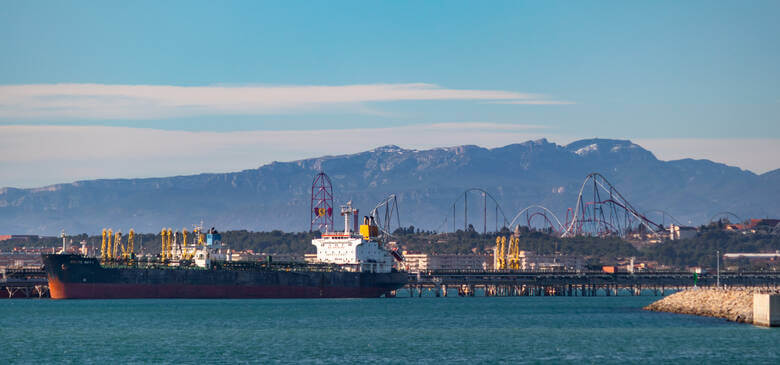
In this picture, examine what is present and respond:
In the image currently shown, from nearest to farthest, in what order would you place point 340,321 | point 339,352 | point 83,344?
point 339,352, point 83,344, point 340,321

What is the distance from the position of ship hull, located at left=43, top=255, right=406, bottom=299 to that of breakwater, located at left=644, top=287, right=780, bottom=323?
128 feet

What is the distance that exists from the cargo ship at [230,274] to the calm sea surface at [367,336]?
534 inches

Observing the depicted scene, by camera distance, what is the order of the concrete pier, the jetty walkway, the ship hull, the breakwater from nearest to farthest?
1. the concrete pier
2. the breakwater
3. the ship hull
4. the jetty walkway

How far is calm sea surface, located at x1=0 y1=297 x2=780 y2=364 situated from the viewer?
6744cm

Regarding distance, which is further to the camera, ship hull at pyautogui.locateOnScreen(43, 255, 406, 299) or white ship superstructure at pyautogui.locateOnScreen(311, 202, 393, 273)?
white ship superstructure at pyautogui.locateOnScreen(311, 202, 393, 273)

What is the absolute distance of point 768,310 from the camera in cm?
7906

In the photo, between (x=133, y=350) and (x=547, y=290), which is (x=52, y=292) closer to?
(x=133, y=350)

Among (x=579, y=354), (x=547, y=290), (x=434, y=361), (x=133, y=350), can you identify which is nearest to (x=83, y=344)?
(x=133, y=350)

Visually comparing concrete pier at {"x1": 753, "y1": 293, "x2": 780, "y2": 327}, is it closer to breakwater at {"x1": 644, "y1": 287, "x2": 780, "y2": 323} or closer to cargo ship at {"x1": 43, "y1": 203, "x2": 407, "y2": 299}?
breakwater at {"x1": 644, "y1": 287, "x2": 780, "y2": 323}

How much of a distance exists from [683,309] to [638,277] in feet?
197

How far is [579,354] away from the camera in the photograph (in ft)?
226

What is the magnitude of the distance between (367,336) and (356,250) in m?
66.1

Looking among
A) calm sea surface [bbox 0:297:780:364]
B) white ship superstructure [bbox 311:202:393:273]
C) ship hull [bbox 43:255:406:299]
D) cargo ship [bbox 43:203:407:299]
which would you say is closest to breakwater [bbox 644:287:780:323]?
calm sea surface [bbox 0:297:780:364]

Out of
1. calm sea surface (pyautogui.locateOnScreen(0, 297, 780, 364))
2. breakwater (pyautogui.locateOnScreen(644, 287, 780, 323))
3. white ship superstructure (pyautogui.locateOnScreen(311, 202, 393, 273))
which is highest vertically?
white ship superstructure (pyautogui.locateOnScreen(311, 202, 393, 273))
